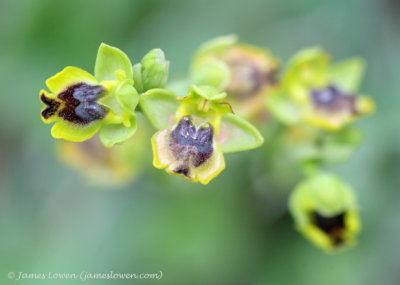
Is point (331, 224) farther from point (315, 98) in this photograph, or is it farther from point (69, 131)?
point (69, 131)

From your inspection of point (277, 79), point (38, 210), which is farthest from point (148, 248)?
point (277, 79)

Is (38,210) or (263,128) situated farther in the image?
(38,210)

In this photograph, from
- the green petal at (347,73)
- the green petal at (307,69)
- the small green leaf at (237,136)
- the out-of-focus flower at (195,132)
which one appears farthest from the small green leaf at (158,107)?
the green petal at (347,73)

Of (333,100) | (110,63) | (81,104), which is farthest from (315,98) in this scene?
(81,104)

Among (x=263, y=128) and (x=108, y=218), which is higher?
(x=263, y=128)

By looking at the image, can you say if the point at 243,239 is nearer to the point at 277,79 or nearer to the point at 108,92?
the point at 277,79

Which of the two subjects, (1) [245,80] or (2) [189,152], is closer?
(2) [189,152]

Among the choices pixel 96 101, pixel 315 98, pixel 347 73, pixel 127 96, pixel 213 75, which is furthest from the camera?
pixel 347 73

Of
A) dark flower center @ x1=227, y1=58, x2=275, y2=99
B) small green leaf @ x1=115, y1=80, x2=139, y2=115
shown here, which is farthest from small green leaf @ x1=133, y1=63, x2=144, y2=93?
dark flower center @ x1=227, y1=58, x2=275, y2=99

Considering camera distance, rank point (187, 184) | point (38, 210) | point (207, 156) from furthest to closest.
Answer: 1. point (38, 210)
2. point (187, 184)
3. point (207, 156)
